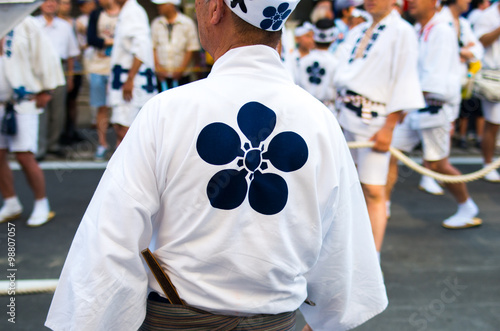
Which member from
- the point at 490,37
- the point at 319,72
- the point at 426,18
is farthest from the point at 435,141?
the point at 490,37

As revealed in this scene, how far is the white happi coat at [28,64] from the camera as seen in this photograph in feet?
13.3

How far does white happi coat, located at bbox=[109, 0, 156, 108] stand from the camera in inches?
197

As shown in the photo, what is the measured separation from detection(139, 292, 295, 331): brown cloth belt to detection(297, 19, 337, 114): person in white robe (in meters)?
4.45

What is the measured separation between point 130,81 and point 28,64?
1.09m

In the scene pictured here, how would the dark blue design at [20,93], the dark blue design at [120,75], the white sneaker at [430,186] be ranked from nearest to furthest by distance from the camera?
1. the dark blue design at [20,93]
2. the dark blue design at [120,75]
3. the white sneaker at [430,186]

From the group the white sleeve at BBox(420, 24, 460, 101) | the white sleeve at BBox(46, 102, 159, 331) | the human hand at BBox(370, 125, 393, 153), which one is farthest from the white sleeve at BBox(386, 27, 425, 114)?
the white sleeve at BBox(46, 102, 159, 331)

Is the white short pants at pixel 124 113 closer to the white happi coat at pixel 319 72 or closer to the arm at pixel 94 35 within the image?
the white happi coat at pixel 319 72

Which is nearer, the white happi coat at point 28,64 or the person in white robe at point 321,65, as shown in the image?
the white happi coat at point 28,64

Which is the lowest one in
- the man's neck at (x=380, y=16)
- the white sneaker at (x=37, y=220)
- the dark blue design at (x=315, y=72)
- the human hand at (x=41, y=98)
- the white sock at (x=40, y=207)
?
the white sneaker at (x=37, y=220)

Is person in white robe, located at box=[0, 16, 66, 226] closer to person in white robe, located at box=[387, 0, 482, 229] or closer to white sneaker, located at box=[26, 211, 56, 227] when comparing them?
white sneaker, located at box=[26, 211, 56, 227]

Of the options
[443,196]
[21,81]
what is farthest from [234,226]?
[443,196]

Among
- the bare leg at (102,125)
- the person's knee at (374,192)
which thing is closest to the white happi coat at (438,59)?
the person's knee at (374,192)

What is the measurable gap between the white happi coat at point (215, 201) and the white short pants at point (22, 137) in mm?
3218

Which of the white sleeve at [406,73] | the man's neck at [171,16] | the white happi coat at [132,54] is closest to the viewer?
the white sleeve at [406,73]
